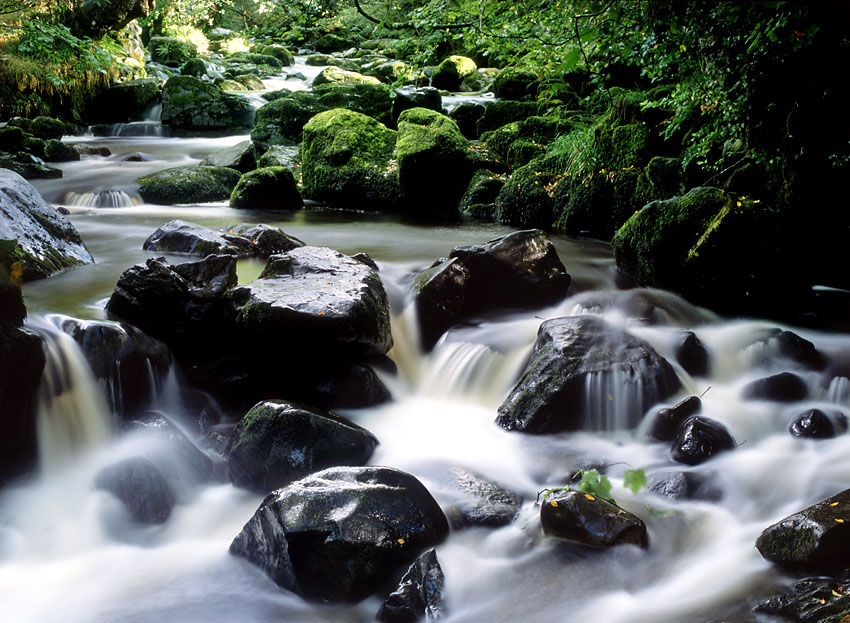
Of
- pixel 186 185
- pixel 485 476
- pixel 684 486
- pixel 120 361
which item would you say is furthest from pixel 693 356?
pixel 186 185

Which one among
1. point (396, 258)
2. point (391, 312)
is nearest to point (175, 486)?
point (391, 312)

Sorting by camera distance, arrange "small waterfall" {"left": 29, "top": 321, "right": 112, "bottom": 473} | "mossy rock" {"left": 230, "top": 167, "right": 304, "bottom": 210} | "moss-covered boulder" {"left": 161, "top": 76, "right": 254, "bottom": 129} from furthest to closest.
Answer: "moss-covered boulder" {"left": 161, "top": 76, "right": 254, "bottom": 129} < "mossy rock" {"left": 230, "top": 167, "right": 304, "bottom": 210} < "small waterfall" {"left": 29, "top": 321, "right": 112, "bottom": 473}

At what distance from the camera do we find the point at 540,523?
148 inches

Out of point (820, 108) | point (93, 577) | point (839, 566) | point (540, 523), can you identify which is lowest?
point (93, 577)

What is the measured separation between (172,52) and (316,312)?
23.7 meters

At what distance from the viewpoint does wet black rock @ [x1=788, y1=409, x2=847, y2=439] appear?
178 inches

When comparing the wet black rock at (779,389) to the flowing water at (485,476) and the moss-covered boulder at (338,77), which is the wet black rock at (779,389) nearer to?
the flowing water at (485,476)

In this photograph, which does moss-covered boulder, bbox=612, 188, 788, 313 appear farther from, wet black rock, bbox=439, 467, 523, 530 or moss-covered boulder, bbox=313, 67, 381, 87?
moss-covered boulder, bbox=313, 67, 381, 87

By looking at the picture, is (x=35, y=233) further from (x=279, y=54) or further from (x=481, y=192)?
(x=279, y=54)

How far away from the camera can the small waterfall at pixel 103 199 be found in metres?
11.1

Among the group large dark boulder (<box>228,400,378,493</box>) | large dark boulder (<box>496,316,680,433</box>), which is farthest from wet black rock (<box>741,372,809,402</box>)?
large dark boulder (<box>228,400,378,493</box>)

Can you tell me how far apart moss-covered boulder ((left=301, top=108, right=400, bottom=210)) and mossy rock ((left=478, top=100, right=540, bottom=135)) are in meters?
2.31

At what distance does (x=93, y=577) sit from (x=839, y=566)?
3706mm

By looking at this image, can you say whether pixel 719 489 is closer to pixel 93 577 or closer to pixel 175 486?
pixel 175 486
